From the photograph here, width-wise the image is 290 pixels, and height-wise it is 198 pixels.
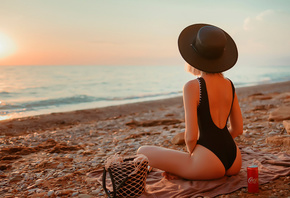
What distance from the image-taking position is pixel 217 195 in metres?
2.99

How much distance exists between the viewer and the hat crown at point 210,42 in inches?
116

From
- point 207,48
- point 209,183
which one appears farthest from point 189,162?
point 207,48

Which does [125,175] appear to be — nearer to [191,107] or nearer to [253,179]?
[191,107]

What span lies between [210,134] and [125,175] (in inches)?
41.1

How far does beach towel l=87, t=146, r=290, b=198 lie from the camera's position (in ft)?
10.0

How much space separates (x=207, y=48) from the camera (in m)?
2.96

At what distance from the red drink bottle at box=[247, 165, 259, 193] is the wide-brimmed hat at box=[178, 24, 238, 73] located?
43.1 inches

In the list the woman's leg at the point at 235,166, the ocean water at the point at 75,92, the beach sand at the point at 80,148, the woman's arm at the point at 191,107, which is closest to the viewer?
the woman's arm at the point at 191,107

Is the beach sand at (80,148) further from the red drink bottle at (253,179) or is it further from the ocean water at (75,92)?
the ocean water at (75,92)

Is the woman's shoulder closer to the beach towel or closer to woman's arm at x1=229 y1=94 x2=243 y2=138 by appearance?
woman's arm at x1=229 y1=94 x2=243 y2=138

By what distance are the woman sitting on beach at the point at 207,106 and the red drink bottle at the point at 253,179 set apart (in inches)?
12.6

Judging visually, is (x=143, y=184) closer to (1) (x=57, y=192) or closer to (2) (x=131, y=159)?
(2) (x=131, y=159)

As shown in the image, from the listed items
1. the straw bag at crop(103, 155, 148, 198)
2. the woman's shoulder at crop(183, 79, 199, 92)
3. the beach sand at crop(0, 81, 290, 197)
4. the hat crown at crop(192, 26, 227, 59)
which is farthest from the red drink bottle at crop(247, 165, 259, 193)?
the hat crown at crop(192, 26, 227, 59)

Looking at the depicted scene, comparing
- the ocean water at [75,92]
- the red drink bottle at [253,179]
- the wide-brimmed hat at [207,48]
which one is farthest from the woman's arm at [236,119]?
the ocean water at [75,92]
